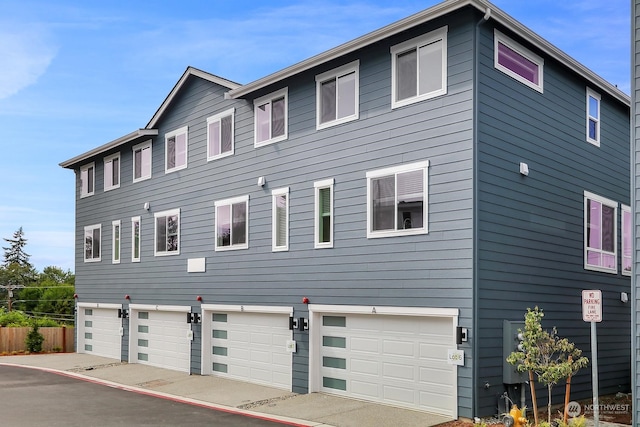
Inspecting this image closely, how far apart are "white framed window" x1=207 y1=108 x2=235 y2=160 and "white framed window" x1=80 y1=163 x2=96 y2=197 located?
9.32 meters

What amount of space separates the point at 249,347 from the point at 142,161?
9.24m

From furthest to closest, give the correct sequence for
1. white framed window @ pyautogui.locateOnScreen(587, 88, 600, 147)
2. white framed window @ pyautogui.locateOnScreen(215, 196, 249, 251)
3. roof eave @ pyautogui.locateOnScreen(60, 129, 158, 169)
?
roof eave @ pyautogui.locateOnScreen(60, 129, 158, 169) < white framed window @ pyautogui.locateOnScreen(215, 196, 249, 251) < white framed window @ pyautogui.locateOnScreen(587, 88, 600, 147)

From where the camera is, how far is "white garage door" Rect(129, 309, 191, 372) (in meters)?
21.5

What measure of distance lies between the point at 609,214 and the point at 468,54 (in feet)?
24.6

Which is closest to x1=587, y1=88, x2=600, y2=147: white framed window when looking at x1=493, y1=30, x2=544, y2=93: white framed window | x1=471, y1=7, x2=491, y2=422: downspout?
x1=493, y1=30, x2=544, y2=93: white framed window

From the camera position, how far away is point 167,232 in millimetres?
22469

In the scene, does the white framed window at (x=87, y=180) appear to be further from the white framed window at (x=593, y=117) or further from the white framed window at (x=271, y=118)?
the white framed window at (x=593, y=117)

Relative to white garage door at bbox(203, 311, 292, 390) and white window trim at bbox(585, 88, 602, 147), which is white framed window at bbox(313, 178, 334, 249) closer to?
white garage door at bbox(203, 311, 292, 390)

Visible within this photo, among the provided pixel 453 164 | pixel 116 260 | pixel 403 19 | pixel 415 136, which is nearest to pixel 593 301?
pixel 453 164

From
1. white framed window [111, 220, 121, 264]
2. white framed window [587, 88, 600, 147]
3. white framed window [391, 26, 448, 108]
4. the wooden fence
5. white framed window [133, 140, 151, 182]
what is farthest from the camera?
the wooden fence

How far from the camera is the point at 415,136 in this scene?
1406cm

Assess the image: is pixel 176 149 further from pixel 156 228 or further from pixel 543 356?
pixel 543 356

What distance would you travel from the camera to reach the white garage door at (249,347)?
1753 centimetres

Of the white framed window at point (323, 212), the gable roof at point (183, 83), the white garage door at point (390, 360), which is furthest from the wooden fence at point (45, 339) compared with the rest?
the white framed window at point (323, 212)
